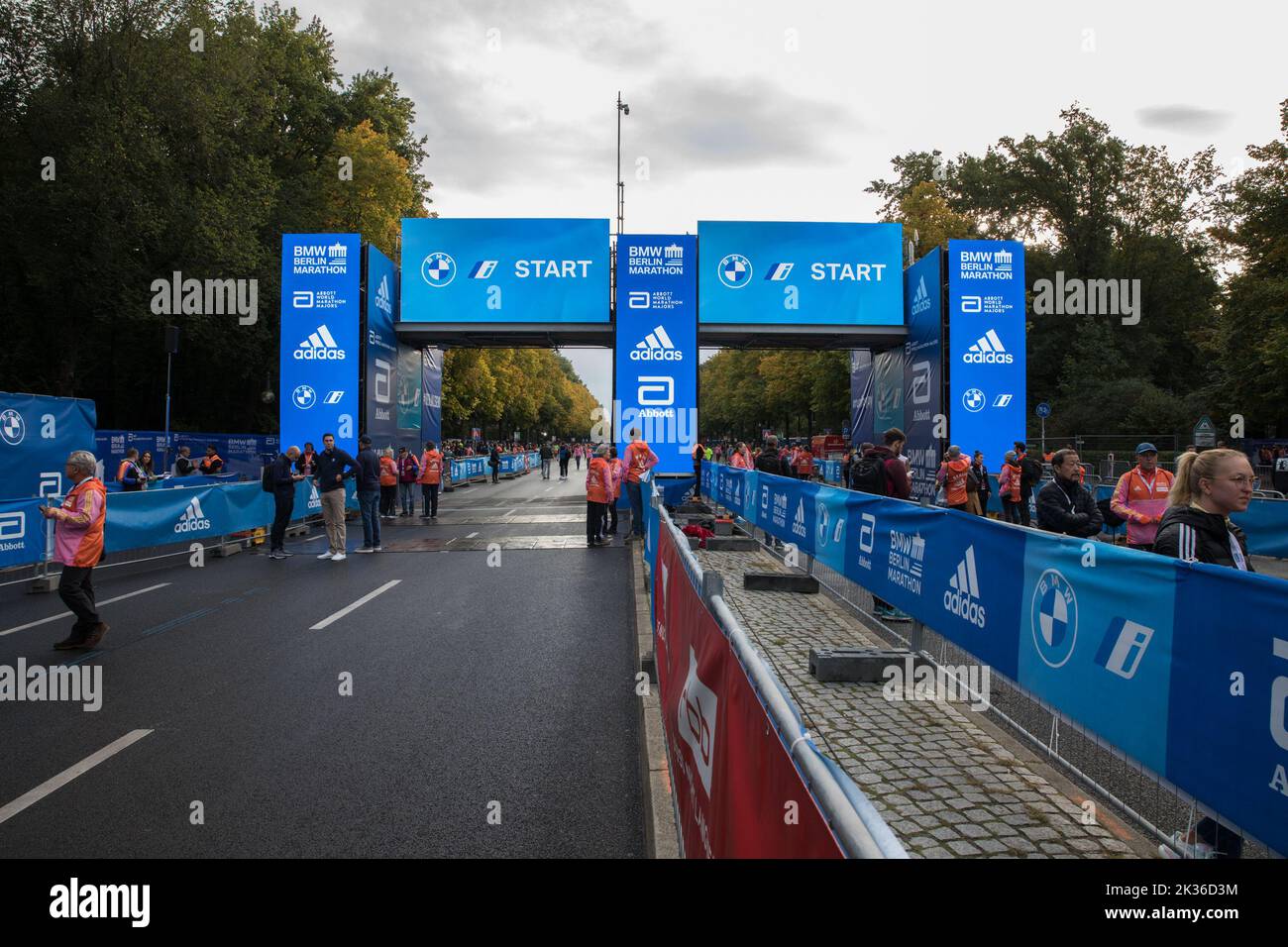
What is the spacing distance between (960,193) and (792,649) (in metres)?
54.8

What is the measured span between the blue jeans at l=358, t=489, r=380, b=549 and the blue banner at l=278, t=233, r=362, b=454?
526cm

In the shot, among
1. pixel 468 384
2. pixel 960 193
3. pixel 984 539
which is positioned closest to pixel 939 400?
pixel 984 539

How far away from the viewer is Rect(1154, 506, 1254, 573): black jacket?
4004 mm

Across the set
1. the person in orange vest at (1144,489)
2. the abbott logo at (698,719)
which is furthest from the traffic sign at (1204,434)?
the abbott logo at (698,719)

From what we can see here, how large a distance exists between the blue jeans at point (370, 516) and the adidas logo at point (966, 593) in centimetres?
1175

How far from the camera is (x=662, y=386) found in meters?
22.5

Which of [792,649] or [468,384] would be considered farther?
[468,384]

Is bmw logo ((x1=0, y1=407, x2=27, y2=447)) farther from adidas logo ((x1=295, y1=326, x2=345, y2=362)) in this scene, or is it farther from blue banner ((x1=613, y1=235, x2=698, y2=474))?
blue banner ((x1=613, y1=235, x2=698, y2=474))

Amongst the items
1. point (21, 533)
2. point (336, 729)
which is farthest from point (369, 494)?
point (336, 729)

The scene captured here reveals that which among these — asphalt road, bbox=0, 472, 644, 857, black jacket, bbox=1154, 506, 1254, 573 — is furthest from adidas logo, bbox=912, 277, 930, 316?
black jacket, bbox=1154, 506, 1254, 573
